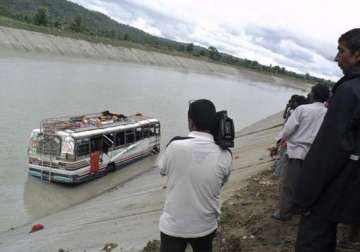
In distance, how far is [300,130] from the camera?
6281 millimetres

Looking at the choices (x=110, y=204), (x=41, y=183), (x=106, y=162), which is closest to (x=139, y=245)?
(x=110, y=204)

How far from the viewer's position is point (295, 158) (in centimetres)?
640

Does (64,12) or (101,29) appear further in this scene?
(64,12)

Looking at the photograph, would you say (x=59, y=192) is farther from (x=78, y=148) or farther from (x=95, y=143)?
(x=95, y=143)

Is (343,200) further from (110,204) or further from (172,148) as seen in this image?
(110,204)

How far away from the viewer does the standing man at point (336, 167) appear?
3.63m

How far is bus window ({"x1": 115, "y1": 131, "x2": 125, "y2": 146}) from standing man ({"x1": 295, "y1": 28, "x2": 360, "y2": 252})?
56.1ft

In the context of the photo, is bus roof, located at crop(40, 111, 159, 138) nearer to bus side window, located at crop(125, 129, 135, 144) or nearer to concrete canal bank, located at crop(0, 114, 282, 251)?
bus side window, located at crop(125, 129, 135, 144)

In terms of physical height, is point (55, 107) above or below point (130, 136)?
below

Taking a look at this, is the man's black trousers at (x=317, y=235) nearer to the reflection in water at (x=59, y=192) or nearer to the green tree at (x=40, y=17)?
the reflection in water at (x=59, y=192)

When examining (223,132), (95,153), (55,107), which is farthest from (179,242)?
(55,107)

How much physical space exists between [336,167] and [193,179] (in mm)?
1263

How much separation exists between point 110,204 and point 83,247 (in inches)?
191

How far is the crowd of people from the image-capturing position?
3.65 meters
